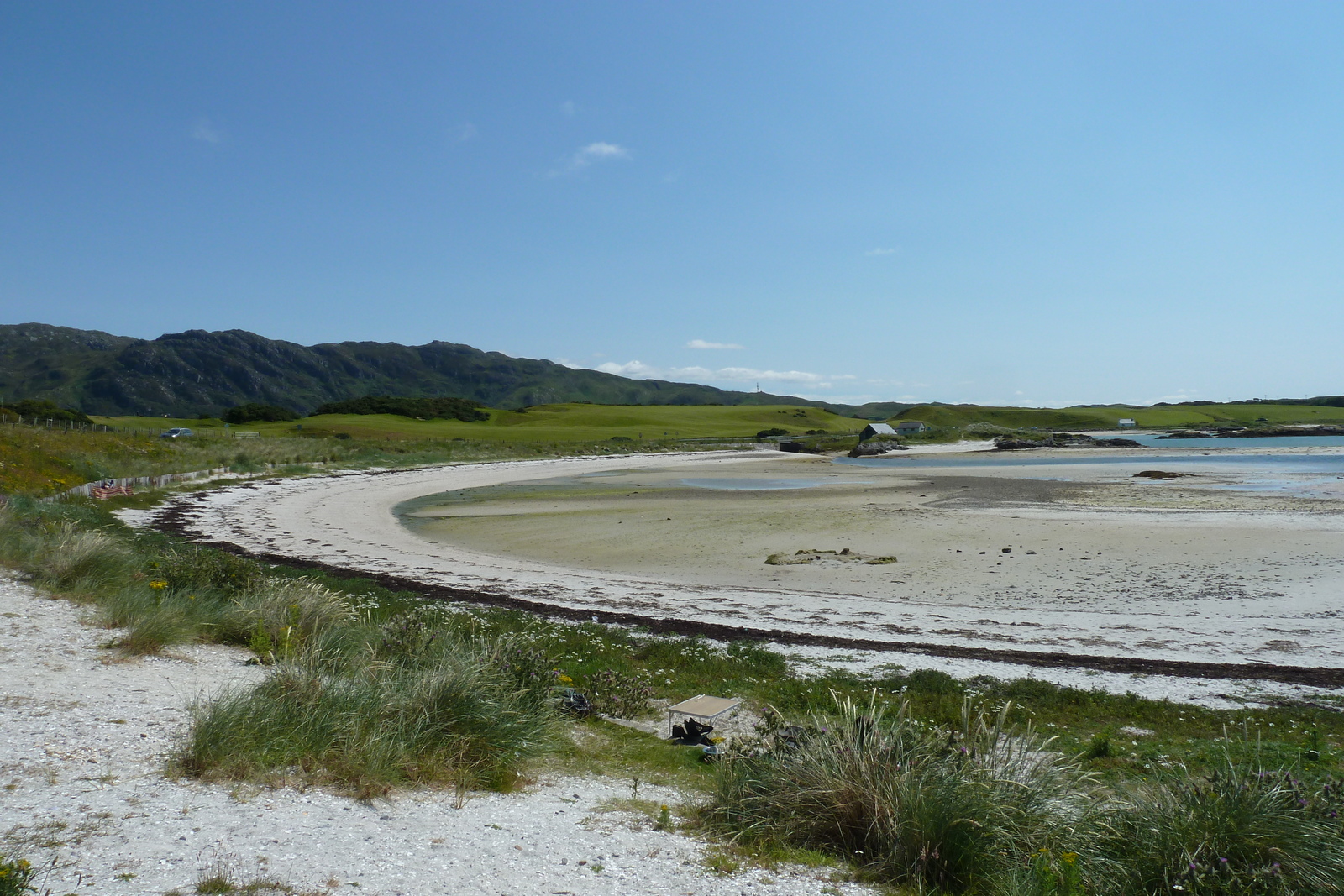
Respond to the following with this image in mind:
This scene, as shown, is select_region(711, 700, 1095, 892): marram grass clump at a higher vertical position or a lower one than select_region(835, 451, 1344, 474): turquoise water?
higher

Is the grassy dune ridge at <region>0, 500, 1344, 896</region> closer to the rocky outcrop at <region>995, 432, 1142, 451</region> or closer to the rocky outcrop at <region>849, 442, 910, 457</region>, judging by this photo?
the rocky outcrop at <region>849, 442, 910, 457</region>

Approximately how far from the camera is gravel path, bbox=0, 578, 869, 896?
12.8ft

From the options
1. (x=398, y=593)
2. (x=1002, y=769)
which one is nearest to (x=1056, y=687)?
(x=1002, y=769)

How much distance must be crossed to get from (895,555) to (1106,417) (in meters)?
170

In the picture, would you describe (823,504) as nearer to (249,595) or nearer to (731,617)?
A: (731,617)

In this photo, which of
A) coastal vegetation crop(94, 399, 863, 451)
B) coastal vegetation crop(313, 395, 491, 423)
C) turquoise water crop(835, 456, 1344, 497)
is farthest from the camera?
coastal vegetation crop(313, 395, 491, 423)

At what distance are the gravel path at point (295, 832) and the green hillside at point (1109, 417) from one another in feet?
455

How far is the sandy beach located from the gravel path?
23.7 feet

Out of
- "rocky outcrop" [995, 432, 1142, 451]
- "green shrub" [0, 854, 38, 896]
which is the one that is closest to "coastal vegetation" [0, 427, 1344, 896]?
"green shrub" [0, 854, 38, 896]

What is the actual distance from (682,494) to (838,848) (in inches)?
1345

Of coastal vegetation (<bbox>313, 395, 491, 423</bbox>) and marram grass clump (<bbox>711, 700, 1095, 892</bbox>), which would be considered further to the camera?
coastal vegetation (<bbox>313, 395, 491, 423</bbox>)

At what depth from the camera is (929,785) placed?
15.9 ft

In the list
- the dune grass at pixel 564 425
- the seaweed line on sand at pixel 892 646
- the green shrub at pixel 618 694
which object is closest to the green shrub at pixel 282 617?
the green shrub at pixel 618 694

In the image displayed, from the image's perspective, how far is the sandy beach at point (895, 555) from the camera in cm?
1321
